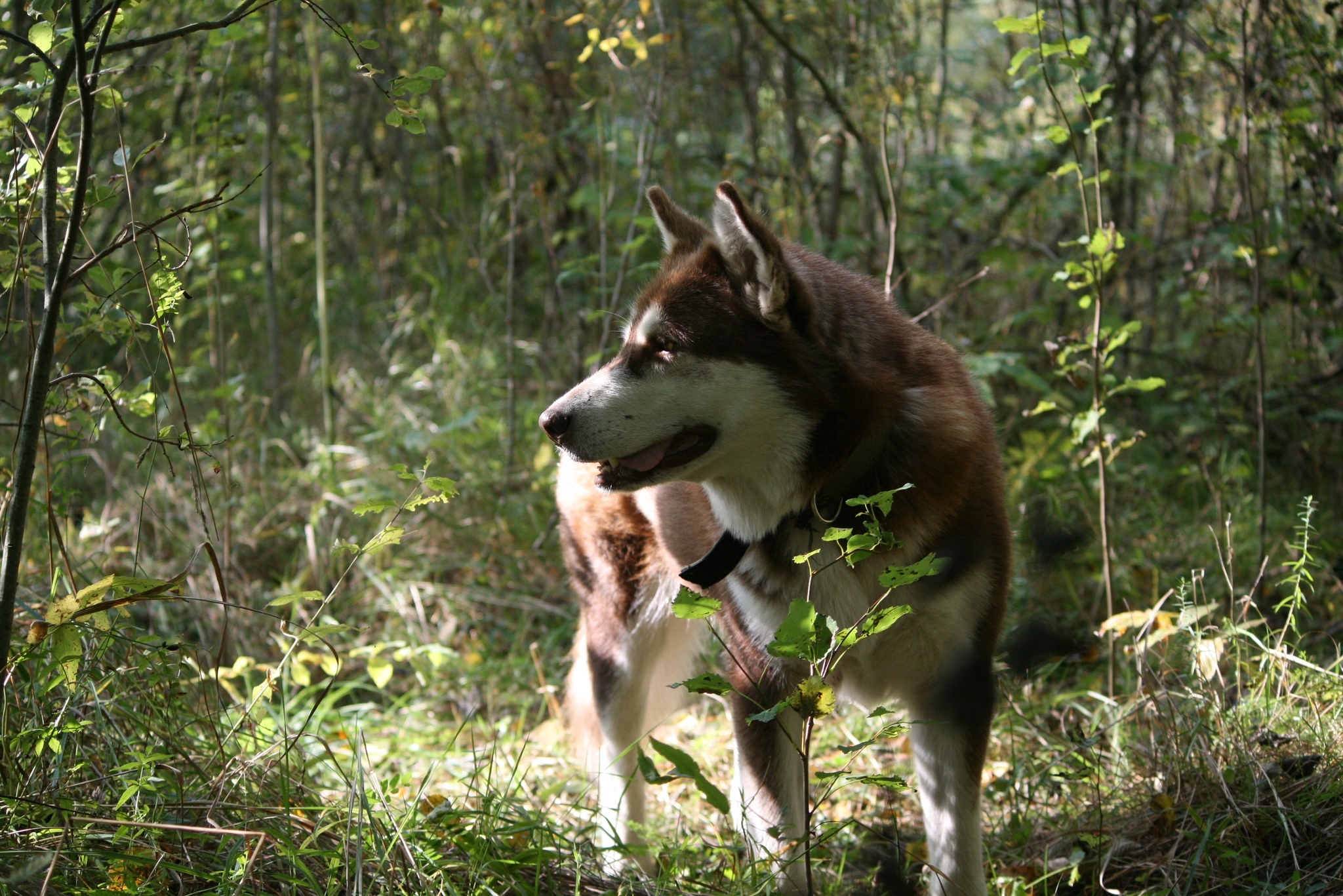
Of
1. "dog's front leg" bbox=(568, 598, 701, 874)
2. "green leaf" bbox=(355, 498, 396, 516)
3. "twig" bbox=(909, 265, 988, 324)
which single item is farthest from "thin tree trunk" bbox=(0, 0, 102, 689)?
"twig" bbox=(909, 265, 988, 324)

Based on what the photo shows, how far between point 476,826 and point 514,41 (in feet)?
14.3

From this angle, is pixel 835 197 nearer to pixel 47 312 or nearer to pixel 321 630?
pixel 321 630

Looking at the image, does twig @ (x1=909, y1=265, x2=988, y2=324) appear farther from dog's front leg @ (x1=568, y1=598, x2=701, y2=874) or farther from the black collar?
dog's front leg @ (x1=568, y1=598, x2=701, y2=874)

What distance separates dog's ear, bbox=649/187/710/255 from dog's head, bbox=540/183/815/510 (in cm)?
30

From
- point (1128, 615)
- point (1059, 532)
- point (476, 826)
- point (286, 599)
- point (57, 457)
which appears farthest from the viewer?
point (1059, 532)

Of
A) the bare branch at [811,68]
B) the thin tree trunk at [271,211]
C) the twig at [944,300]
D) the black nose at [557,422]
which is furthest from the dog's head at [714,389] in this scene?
the thin tree trunk at [271,211]

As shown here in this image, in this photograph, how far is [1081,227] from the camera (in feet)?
19.3

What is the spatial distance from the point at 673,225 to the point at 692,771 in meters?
1.47

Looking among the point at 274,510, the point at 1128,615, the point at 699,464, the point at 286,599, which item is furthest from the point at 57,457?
the point at 1128,615

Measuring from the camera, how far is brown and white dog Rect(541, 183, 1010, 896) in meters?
2.37

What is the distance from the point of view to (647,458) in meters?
2.46

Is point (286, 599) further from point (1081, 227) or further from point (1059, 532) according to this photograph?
point (1081, 227)

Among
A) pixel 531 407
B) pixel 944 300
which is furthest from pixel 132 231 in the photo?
pixel 531 407

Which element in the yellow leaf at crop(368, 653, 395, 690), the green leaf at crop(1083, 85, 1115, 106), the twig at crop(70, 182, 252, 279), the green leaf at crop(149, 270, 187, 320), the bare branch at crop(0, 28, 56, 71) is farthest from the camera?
the yellow leaf at crop(368, 653, 395, 690)
